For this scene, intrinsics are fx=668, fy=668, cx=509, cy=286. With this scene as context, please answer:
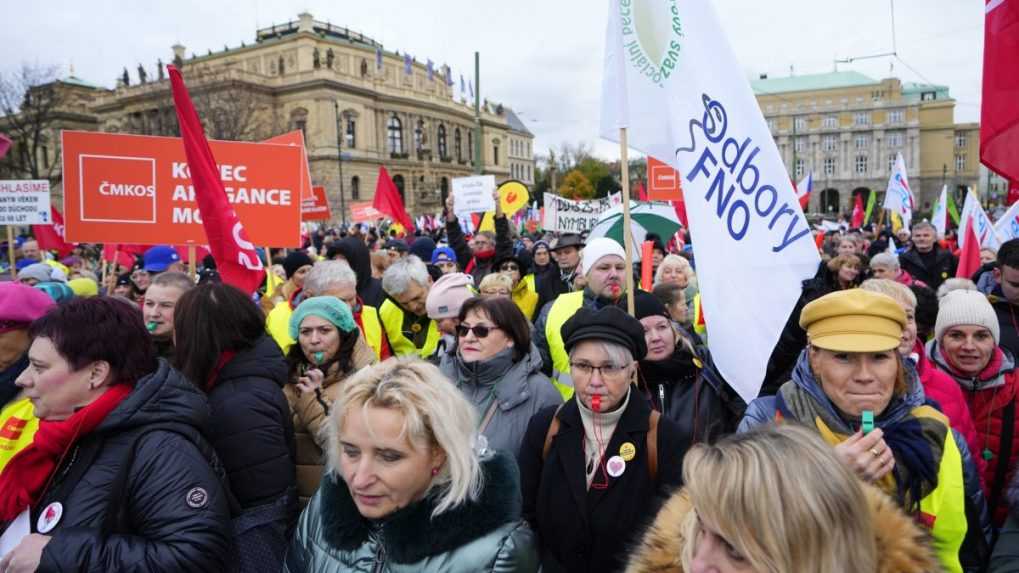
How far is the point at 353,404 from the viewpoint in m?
1.94

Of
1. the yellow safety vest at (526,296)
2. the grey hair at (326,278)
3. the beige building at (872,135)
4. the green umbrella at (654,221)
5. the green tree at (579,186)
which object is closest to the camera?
the grey hair at (326,278)

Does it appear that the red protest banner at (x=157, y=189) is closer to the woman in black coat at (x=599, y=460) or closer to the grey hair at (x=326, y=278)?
the grey hair at (x=326, y=278)

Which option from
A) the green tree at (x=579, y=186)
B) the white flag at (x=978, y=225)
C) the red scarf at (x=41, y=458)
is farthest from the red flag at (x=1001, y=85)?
the green tree at (x=579, y=186)

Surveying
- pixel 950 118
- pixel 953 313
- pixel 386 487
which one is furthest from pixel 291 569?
pixel 950 118

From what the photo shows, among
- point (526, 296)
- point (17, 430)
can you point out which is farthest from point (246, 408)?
point (526, 296)

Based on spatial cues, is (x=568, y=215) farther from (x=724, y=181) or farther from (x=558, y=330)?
(x=724, y=181)

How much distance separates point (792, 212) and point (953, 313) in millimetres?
912

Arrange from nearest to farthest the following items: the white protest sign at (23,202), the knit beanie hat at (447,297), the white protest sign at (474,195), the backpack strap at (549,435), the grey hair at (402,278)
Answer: the backpack strap at (549,435) → the knit beanie hat at (447,297) → the grey hair at (402,278) → the white protest sign at (23,202) → the white protest sign at (474,195)

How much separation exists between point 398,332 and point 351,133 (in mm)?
60788

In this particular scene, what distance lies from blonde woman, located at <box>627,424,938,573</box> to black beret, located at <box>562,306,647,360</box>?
1126 mm

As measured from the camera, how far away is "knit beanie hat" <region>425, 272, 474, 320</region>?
4148 millimetres

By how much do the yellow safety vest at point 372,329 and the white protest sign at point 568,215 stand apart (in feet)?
20.9

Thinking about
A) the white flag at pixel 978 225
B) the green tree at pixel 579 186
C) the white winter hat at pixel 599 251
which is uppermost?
the green tree at pixel 579 186

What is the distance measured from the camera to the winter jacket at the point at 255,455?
2324mm
